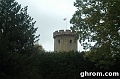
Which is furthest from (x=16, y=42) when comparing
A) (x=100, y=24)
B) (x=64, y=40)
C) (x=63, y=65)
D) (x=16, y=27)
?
(x=64, y=40)

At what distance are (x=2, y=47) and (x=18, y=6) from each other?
3.93 m

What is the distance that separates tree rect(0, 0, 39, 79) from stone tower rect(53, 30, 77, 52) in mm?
40228

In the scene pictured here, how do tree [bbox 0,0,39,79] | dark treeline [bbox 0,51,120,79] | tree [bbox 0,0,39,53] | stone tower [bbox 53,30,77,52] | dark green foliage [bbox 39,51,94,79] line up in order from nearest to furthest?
tree [bbox 0,0,39,79]
tree [bbox 0,0,39,53]
dark treeline [bbox 0,51,120,79]
dark green foliage [bbox 39,51,94,79]
stone tower [bbox 53,30,77,52]

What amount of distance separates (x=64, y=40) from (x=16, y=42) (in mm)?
42736

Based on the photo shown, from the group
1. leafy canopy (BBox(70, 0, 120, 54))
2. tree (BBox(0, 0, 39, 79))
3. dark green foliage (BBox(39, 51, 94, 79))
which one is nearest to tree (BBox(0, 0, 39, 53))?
tree (BBox(0, 0, 39, 79))

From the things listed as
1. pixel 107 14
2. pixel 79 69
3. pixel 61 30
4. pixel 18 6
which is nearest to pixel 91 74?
pixel 79 69

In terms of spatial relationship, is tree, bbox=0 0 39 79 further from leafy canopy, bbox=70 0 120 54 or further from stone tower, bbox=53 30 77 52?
stone tower, bbox=53 30 77 52

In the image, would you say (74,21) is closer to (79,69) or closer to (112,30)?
(112,30)

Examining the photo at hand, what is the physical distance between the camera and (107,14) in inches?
728

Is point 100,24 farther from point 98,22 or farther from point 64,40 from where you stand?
point 64,40

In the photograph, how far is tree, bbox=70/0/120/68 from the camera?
17719mm

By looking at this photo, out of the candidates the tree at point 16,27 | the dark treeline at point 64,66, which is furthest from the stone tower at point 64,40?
the tree at point 16,27

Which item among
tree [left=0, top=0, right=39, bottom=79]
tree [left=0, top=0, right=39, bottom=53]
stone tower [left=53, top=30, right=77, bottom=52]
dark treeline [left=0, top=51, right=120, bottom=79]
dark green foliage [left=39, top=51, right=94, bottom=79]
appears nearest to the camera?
tree [left=0, top=0, right=39, bottom=79]

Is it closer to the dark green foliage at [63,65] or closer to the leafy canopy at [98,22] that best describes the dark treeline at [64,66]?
the dark green foliage at [63,65]
